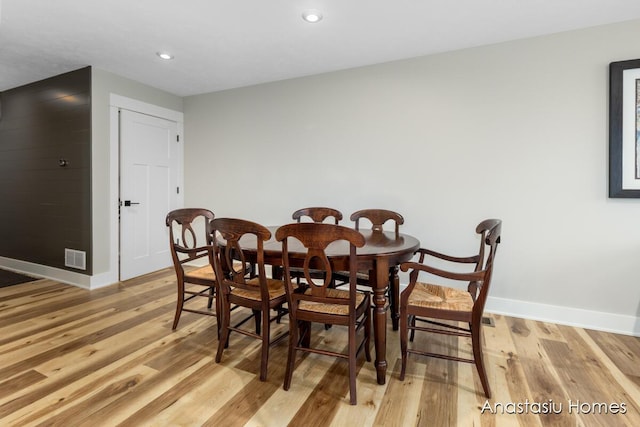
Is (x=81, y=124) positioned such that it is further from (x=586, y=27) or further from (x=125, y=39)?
(x=586, y=27)

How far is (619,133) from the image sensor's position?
250cm

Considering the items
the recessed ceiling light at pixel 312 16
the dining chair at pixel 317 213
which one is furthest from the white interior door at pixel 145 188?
the recessed ceiling light at pixel 312 16

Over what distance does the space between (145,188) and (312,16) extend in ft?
9.47

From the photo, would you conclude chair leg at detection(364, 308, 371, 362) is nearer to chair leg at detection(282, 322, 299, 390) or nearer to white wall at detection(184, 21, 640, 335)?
chair leg at detection(282, 322, 299, 390)

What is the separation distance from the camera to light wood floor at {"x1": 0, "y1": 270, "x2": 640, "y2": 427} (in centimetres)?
162

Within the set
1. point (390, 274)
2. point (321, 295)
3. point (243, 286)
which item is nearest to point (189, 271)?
point (243, 286)

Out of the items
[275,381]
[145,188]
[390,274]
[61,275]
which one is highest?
[145,188]

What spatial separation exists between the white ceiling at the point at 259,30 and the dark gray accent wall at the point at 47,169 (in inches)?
16.5

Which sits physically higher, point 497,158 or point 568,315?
point 497,158

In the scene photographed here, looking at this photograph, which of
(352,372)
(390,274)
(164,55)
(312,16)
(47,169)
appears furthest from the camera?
(47,169)

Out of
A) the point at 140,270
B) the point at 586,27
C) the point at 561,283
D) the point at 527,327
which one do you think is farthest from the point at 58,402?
the point at 586,27

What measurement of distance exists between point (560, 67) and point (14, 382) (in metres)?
4.33

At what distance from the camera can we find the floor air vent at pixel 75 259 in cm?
360

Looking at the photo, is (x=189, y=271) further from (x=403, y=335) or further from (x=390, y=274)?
(x=403, y=335)
